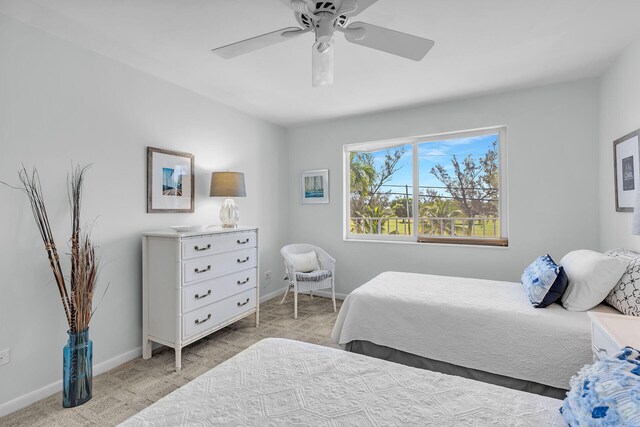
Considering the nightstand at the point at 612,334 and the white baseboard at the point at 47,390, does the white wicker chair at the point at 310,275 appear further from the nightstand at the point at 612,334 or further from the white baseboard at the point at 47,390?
the nightstand at the point at 612,334

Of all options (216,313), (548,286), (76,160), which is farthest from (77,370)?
(548,286)

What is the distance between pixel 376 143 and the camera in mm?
4172

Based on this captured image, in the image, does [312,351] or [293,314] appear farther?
[293,314]

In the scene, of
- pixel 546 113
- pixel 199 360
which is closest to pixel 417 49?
pixel 546 113

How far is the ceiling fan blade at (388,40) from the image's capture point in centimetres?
153

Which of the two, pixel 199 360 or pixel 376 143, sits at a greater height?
pixel 376 143

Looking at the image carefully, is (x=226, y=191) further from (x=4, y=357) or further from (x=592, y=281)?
(x=592, y=281)

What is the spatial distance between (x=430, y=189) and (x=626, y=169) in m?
1.78

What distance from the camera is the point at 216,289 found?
2900mm

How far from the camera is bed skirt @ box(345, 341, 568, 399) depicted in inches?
75.1

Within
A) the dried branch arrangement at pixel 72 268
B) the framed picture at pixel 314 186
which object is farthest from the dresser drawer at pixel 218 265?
the framed picture at pixel 314 186

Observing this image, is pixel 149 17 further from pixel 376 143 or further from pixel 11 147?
pixel 376 143

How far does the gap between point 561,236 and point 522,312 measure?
162 cm

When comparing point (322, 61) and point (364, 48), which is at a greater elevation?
point (364, 48)
